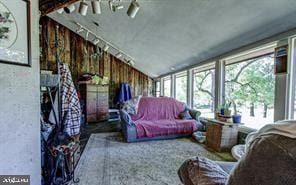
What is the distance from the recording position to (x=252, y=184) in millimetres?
748

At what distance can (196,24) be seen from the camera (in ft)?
10.3

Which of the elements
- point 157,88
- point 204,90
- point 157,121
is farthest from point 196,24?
point 157,88

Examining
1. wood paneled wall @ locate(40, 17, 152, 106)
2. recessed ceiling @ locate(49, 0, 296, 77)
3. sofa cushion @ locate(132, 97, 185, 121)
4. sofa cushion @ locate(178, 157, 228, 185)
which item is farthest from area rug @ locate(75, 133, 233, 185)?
wood paneled wall @ locate(40, 17, 152, 106)

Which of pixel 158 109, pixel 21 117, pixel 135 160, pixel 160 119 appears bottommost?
pixel 135 160

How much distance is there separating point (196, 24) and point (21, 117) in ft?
8.83

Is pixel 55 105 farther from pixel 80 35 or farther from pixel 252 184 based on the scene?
pixel 80 35

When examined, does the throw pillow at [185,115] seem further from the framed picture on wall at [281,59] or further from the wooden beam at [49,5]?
the wooden beam at [49,5]

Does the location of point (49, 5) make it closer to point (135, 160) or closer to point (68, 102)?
point (68, 102)

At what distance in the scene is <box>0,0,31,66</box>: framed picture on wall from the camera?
56.8 inches

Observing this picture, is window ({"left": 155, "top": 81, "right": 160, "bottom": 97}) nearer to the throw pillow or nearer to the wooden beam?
the throw pillow

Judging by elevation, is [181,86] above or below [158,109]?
above

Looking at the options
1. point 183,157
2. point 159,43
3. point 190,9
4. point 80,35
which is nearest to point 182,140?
point 183,157

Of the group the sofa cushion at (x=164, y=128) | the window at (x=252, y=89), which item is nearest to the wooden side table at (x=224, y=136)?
the window at (x=252, y=89)

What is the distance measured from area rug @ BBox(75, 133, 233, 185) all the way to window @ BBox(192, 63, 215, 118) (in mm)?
1334
